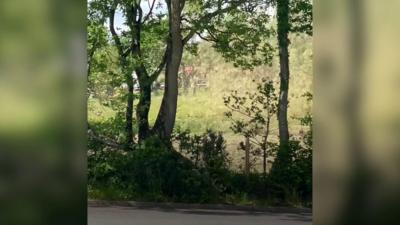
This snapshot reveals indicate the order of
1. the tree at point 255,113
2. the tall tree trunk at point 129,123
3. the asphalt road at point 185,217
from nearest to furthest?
the asphalt road at point 185,217 < the tree at point 255,113 < the tall tree trunk at point 129,123

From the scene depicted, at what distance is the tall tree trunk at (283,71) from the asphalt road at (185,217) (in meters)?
1.66

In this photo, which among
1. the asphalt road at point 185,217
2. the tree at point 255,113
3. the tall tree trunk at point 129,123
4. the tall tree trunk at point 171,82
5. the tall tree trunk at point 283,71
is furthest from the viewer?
the tall tree trunk at point 129,123

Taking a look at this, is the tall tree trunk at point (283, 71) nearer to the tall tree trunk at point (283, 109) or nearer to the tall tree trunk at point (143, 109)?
the tall tree trunk at point (283, 109)

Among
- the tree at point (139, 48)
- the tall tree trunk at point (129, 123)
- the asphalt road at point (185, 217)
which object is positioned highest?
the tree at point (139, 48)

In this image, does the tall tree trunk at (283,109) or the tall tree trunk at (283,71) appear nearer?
the tall tree trunk at (283,109)

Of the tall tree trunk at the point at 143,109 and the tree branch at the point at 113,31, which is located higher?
the tree branch at the point at 113,31

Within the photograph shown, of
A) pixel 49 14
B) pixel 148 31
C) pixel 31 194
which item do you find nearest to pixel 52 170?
pixel 31 194

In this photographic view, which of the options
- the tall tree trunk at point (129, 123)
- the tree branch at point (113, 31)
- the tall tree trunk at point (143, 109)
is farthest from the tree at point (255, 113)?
the tree branch at point (113, 31)

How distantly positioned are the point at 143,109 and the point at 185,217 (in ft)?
9.19

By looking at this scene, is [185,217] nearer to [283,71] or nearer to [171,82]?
[171,82]

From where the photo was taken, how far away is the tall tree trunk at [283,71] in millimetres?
9852

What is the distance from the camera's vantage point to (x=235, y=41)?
10133 mm

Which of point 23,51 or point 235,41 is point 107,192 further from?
point 23,51

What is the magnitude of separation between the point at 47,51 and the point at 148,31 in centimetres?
900
